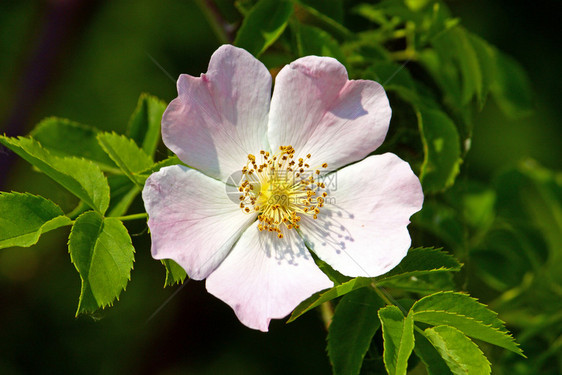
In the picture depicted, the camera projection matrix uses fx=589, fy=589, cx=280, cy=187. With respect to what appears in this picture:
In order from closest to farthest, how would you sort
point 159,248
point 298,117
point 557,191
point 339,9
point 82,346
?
point 159,248 < point 298,117 < point 339,9 < point 557,191 < point 82,346

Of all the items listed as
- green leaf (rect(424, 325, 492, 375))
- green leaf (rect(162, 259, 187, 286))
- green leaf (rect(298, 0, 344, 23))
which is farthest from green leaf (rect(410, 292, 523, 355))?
green leaf (rect(298, 0, 344, 23))

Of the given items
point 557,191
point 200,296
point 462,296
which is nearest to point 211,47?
point 200,296

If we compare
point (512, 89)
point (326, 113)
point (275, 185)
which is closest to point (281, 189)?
point (275, 185)

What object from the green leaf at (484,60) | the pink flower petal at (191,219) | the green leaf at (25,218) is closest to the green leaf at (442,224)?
the green leaf at (484,60)

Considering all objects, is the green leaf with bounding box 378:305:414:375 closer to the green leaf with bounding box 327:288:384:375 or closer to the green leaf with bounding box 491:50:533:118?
the green leaf with bounding box 327:288:384:375

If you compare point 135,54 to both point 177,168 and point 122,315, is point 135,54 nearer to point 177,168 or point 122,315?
point 122,315

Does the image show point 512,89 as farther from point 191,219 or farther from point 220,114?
point 191,219
